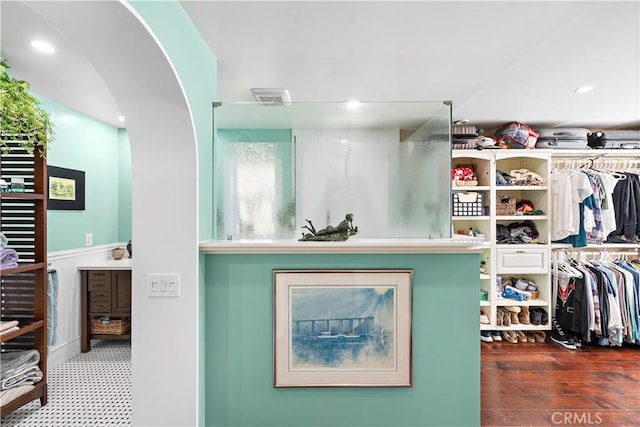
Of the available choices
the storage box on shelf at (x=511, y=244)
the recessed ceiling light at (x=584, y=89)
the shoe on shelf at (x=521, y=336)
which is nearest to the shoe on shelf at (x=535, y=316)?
the storage box on shelf at (x=511, y=244)

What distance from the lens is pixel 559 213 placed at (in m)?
4.12

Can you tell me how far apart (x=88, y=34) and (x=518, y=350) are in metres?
4.40

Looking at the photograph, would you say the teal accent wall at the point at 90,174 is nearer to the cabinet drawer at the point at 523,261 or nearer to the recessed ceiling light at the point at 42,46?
the recessed ceiling light at the point at 42,46

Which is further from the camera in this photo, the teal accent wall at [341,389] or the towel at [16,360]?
the towel at [16,360]

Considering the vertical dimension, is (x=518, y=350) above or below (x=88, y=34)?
below


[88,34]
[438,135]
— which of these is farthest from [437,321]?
[88,34]

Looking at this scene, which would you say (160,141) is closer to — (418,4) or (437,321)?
(418,4)

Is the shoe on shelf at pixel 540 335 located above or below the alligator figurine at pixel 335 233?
below

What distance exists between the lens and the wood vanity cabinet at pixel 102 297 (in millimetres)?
3574

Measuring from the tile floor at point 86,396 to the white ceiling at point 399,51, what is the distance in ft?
7.84

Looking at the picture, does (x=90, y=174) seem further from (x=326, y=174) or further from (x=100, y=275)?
(x=326, y=174)

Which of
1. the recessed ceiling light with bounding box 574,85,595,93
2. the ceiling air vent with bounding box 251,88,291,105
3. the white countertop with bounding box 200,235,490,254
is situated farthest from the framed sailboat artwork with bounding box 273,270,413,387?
the recessed ceiling light with bounding box 574,85,595,93

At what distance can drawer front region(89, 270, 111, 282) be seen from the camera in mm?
3594

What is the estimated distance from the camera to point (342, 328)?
2117 millimetres
